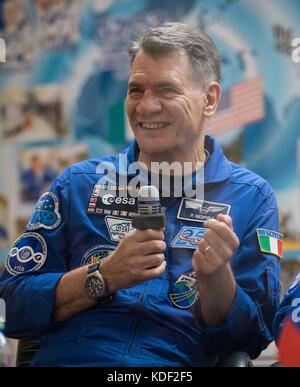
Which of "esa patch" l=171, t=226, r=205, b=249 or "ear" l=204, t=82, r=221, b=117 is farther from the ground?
"ear" l=204, t=82, r=221, b=117

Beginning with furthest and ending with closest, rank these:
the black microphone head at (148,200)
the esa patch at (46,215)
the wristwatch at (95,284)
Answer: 1. the esa patch at (46,215)
2. the wristwatch at (95,284)
3. the black microphone head at (148,200)

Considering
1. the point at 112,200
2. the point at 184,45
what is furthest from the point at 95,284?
the point at 184,45

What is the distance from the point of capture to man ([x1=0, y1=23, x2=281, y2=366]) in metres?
1.44

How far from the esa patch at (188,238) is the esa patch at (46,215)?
0.28 metres

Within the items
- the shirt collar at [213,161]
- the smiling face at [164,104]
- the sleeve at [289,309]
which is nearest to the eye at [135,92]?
the smiling face at [164,104]

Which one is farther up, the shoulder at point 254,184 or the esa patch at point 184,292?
the shoulder at point 254,184

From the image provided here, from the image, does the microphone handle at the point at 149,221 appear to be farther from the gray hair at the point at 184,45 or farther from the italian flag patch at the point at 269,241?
the gray hair at the point at 184,45

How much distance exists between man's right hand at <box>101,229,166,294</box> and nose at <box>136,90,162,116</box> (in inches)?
11.8

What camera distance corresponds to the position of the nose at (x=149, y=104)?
149 centimetres

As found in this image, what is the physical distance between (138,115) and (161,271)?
367 mm

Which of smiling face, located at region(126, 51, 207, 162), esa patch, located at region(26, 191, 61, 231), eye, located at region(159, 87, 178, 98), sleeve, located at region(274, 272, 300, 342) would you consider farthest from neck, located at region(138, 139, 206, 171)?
sleeve, located at region(274, 272, 300, 342)

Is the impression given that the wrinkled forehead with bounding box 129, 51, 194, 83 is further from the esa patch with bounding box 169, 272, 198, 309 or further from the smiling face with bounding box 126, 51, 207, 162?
the esa patch with bounding box 169, 272, 198, 309
